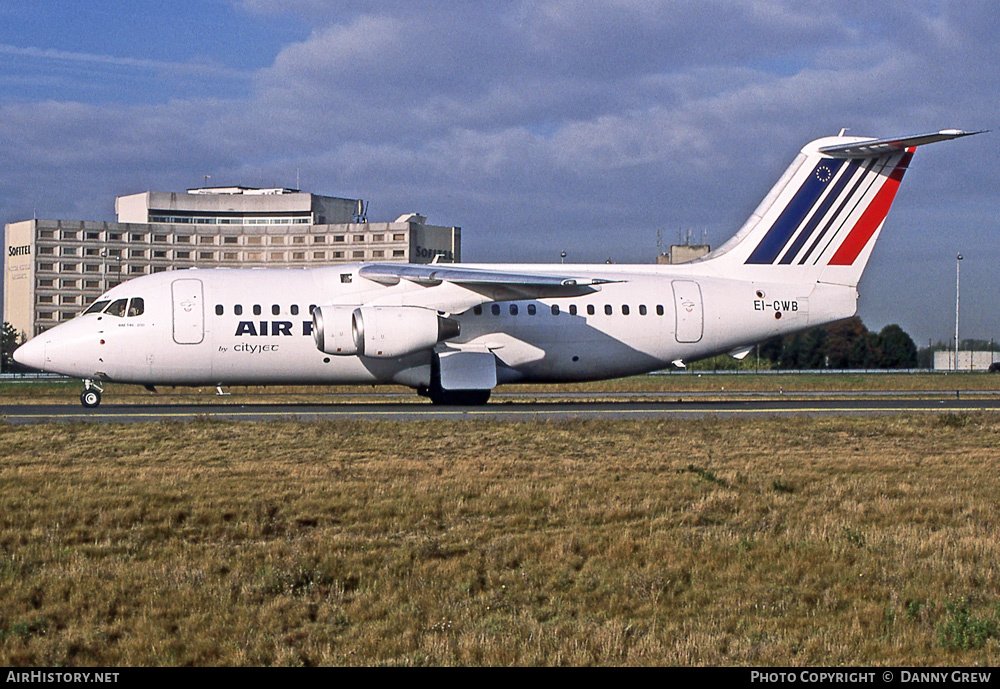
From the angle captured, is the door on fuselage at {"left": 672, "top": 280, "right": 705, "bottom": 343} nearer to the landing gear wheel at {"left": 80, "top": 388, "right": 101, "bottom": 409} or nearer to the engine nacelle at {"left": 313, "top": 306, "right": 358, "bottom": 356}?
the engine nacelle at {"left": 313, "top": 306, "right": 358, "bottom": 356}

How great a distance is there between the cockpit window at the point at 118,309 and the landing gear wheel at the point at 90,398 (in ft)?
8.01

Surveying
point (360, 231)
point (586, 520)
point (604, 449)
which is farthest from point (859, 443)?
point (360, 231)

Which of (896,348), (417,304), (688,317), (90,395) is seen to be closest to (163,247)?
(896,348)

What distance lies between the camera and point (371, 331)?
2638cm

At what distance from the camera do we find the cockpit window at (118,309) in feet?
90.2

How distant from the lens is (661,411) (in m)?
26.3

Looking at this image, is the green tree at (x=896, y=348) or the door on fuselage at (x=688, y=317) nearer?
the door on fuselage at (x=688, y=317)

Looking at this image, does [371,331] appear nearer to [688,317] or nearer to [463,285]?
[463,285]

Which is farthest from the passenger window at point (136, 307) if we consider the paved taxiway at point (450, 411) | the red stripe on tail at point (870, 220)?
the red stripe on tail at point (870, 220)

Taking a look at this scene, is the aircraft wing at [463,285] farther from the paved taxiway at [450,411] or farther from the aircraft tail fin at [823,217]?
the aircraft tail fin at [823,217]

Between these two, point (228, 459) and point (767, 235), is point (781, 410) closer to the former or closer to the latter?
point (767, 235)

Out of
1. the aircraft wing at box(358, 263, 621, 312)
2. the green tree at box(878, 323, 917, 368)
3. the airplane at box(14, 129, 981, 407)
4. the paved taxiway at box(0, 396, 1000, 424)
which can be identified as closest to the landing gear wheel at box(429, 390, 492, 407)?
the airplane at box(14, 129, 981, 407)

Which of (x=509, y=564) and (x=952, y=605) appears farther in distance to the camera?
(x=509, y=564)
